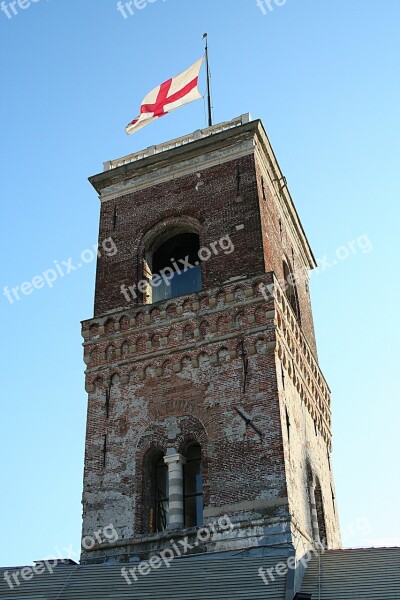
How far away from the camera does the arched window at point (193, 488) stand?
1791 centimetres

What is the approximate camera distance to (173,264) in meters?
23.2

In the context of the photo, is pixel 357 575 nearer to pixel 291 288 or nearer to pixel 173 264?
pixel 291 288

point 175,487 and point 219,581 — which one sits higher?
point 175,487

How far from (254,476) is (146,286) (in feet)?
23.6

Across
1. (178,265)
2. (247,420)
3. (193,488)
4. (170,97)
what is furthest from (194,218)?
(193,488)

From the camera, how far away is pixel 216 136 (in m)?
23.2

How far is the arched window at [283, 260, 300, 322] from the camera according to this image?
2388 cm

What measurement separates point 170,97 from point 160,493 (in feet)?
42.7

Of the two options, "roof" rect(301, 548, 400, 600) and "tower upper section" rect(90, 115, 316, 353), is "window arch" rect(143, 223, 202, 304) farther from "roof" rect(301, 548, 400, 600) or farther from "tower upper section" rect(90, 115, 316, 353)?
"roof" rect(301, 548, 400, 600)

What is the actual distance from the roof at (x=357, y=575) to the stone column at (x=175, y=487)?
317 cm

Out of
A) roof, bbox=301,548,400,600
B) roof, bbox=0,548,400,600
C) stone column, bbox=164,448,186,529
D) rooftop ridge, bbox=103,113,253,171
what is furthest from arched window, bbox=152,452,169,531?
rooftop ridge, bbox=103,113,253,171

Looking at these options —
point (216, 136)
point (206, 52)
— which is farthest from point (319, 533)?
point (206, 52)

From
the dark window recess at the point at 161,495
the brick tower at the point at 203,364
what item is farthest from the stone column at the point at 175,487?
the dark window recess at the point at 161,495

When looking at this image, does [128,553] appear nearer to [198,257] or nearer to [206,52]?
[198,257]
